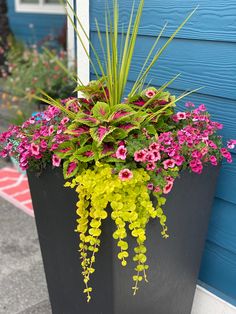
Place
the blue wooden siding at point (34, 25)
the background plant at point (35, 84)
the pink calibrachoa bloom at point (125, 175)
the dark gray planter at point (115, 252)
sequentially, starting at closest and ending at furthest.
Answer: the pink calibrachoa bloom at point (125, 175) < the dark gray planter at point (115, 252) < the background plant at point (35, 84) < the blue wooden siding at point (34, 25)

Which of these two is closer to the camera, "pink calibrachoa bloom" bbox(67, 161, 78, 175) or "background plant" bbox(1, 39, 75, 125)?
"pink calibrachoa bloom" bbox(67, 161, 78, 175)

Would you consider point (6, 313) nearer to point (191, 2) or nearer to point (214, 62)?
point (214, 62)

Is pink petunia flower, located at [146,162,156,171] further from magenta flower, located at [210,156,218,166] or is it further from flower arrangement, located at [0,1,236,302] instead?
magenta flower, located at [210,156,218,166]

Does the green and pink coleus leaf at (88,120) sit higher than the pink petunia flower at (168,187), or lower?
higher

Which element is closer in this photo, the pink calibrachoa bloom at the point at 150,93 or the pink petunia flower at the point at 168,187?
the pink petunia flower at the point at 168,187

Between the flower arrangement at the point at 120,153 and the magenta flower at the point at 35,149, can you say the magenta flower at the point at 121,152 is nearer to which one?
the flower arrangement at the point at 120,153

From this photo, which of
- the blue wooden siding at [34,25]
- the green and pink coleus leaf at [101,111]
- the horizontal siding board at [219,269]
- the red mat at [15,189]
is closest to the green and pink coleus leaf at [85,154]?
the green and pink coleus leaf at [101,111]

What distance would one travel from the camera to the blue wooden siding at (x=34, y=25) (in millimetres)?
7945

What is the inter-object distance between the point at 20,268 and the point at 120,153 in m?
1.59

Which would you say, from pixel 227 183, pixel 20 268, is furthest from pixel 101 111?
pixel 20 268

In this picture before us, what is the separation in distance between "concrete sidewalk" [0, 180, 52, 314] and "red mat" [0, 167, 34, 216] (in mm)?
101

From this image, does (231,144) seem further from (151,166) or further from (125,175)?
(125,175)

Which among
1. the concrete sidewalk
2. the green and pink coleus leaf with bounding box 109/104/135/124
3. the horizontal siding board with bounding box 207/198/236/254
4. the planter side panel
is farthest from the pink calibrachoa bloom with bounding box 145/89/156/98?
the concrete sidewalk

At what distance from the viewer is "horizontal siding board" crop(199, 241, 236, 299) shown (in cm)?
208
